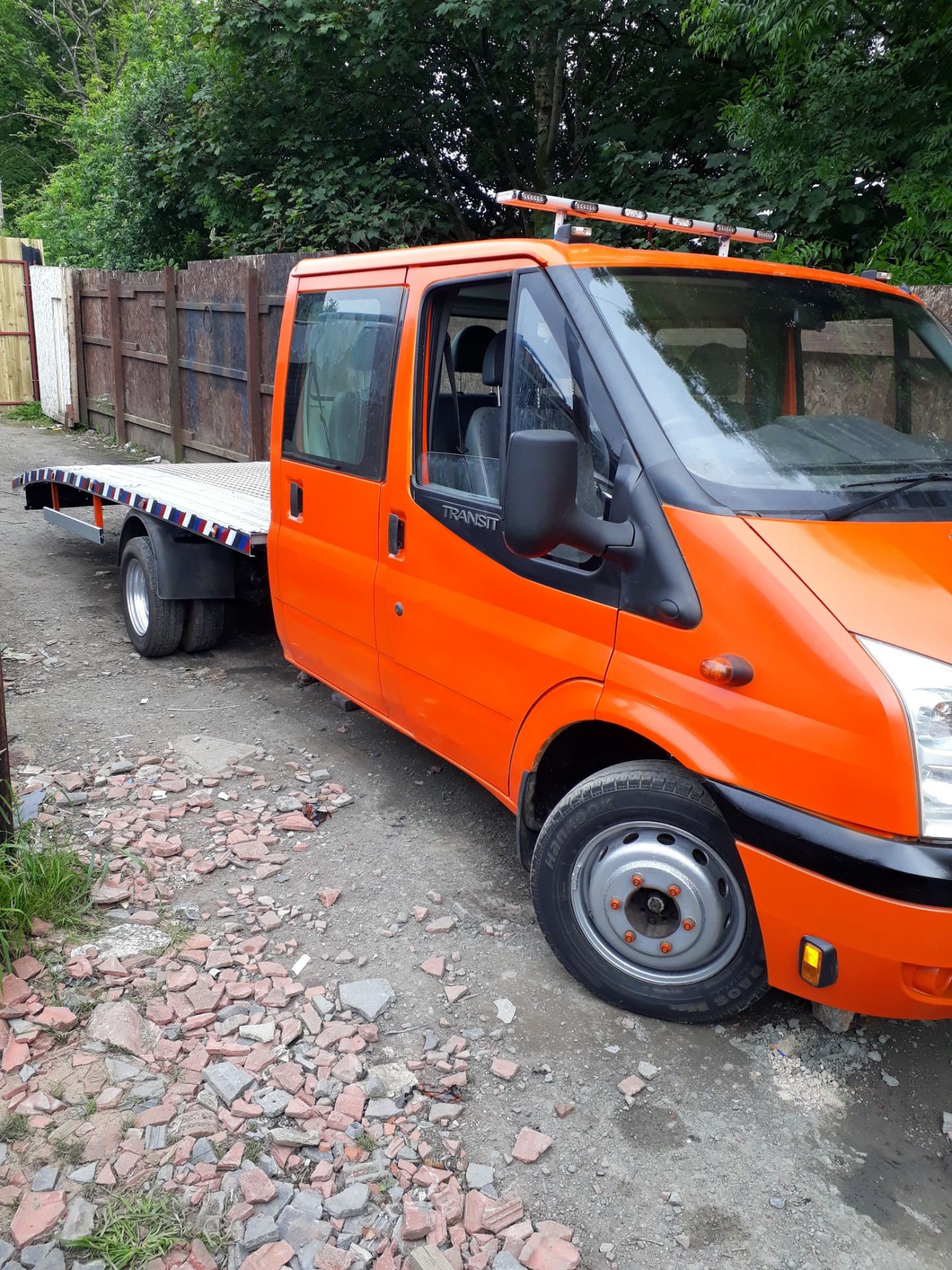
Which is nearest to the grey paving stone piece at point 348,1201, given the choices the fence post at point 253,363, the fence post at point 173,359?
the fence post at point 253,363

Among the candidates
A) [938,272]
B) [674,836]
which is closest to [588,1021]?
[674,836]

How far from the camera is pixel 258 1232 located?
7.91ft

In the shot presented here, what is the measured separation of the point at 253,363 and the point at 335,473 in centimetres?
620

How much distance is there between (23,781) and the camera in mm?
4562

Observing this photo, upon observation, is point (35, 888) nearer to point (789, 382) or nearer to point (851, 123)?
point (789, 382)

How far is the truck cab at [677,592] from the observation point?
98.7 inches

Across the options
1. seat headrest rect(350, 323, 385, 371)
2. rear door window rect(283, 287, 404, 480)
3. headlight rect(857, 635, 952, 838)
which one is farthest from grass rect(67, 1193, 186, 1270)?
seat headrest rect(350, 323, 385, 371)

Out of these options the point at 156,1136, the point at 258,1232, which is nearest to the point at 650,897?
the point at 258,1232

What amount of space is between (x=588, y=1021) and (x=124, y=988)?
1440 mm

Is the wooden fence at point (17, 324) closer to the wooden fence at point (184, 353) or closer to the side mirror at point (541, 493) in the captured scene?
the wooden fence at point (184, 353)

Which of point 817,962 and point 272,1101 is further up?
point 817,962

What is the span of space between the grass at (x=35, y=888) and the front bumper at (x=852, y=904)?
7.39ft

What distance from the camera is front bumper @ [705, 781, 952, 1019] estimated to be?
2.42 m

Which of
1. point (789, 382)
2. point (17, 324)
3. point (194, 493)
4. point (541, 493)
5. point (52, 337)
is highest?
point (17, 324)
